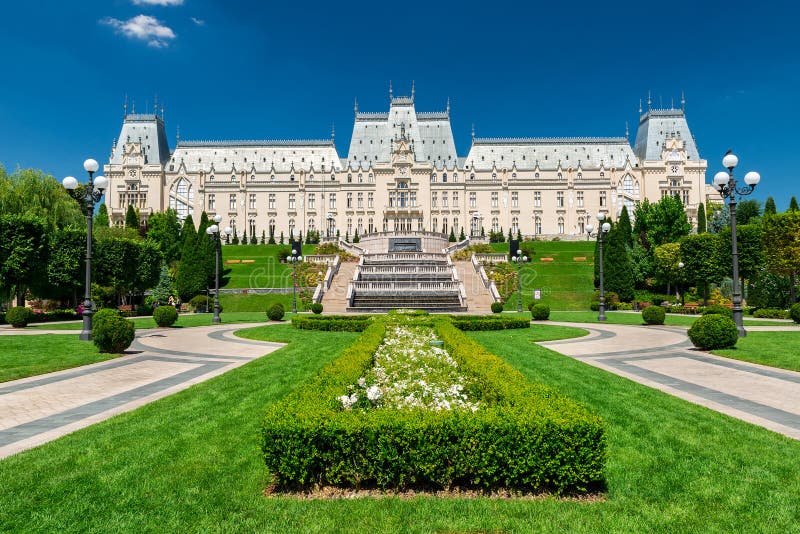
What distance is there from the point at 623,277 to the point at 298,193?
64634mm

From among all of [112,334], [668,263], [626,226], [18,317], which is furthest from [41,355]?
[626,226]

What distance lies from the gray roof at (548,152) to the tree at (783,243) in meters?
64.9

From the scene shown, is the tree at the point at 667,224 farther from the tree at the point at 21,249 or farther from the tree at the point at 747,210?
the tree at the point at 21,249

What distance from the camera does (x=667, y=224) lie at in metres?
58.3

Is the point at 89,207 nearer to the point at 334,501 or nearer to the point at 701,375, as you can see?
the point at 334,501

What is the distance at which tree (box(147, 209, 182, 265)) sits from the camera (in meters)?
60.8

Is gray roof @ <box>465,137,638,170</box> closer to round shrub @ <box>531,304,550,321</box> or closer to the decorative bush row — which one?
round shrub @ <box>531,304,550,321</box>

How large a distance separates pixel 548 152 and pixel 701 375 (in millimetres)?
94345

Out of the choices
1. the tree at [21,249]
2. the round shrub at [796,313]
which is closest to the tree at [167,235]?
the tree at [21,249]

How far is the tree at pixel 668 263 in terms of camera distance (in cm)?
4710

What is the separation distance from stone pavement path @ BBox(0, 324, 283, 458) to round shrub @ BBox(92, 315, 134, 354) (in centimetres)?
47

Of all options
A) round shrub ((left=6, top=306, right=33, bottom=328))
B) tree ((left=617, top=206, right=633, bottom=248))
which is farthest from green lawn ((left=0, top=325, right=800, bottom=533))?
tree ((left=617, top=206, right=633, bottom=248))

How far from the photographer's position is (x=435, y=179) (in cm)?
9344

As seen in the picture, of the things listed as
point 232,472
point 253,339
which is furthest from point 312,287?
point 232,472
